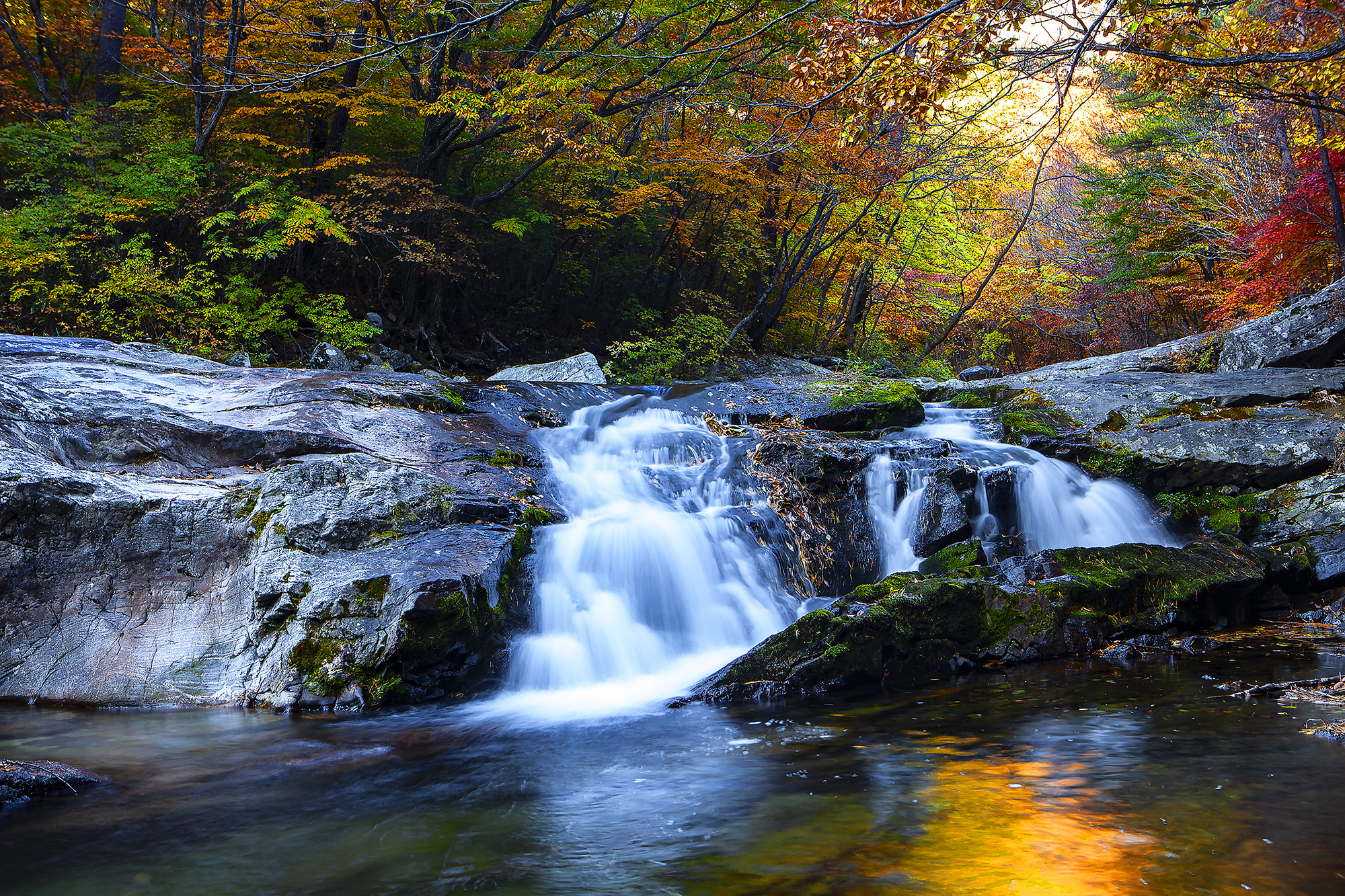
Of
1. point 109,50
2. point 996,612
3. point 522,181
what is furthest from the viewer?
point 522,181

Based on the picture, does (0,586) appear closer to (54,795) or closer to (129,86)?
(54,795)

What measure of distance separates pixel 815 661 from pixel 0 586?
20.5ft

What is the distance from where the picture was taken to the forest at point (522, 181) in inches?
465

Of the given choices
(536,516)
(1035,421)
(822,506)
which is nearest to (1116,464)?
(1035,421)

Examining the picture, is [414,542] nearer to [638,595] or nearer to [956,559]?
[638,595]

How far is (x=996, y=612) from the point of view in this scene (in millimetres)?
6406

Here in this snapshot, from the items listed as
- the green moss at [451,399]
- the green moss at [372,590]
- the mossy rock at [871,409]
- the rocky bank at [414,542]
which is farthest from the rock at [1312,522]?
the green moss at [451,399]

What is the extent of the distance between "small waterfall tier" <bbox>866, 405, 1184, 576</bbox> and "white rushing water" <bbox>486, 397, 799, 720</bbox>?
1.55m

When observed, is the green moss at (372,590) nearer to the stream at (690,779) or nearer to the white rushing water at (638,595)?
the stream at (690,779)

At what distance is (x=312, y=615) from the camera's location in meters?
5.89

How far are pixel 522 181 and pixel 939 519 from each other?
11.2 m

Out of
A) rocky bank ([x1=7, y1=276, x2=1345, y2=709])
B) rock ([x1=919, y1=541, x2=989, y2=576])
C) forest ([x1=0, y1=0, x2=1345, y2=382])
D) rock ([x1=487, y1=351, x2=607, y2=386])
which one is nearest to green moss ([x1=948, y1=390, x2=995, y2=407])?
rocky bank ([x1=7, y1=276, x2=1345, y2=709])

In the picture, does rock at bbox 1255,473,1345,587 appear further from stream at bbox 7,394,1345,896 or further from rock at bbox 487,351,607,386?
rock at bbox 487,351,607,386

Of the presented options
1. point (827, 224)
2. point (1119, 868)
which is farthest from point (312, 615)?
point (827, 224)
